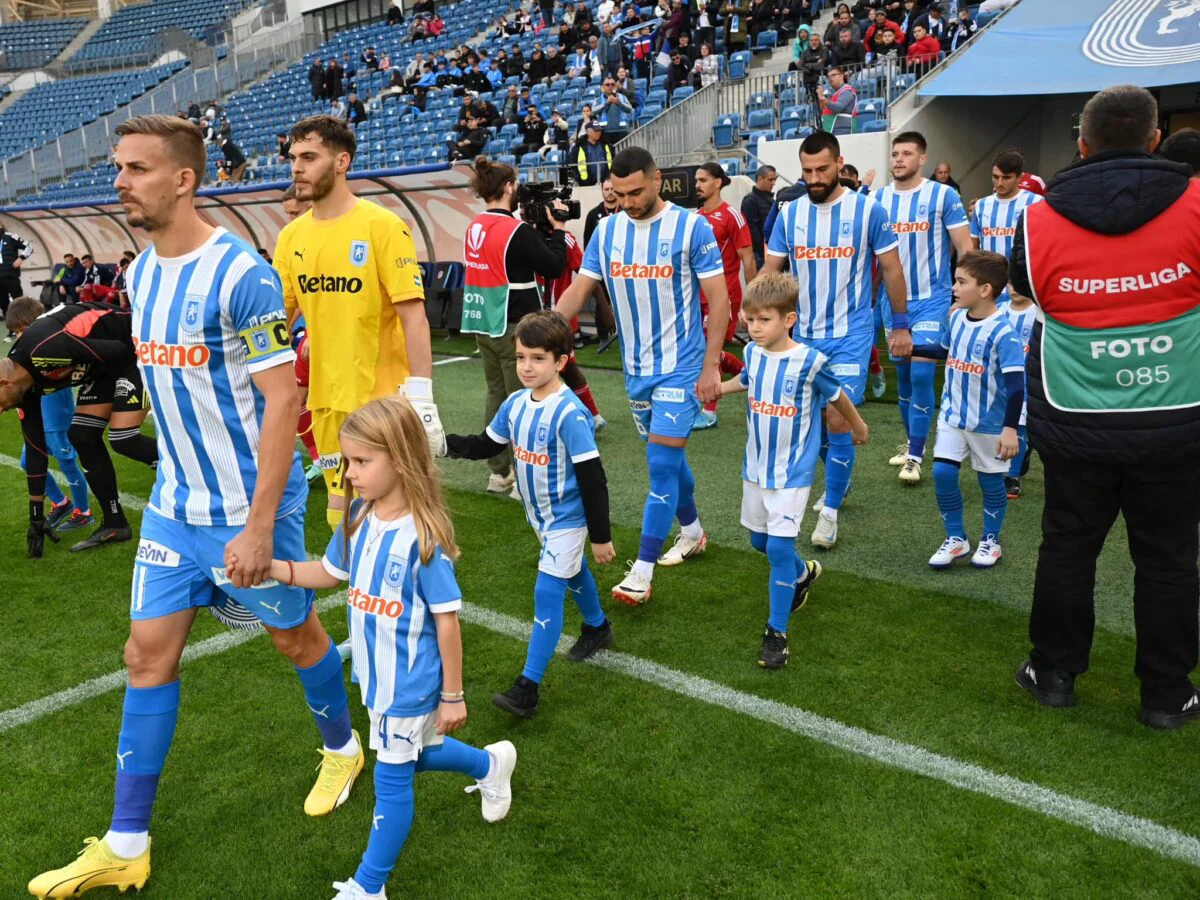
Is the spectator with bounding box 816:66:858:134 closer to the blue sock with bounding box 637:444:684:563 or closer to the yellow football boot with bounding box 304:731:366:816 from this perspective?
the blue sock with bounding box 637:444:684:563

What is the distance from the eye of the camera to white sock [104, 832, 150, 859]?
2.82m

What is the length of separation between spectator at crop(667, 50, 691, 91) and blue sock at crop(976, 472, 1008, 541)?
1374 centimetres

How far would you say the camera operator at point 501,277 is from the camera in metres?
6.48

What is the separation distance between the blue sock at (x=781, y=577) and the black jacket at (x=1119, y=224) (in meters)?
1.09

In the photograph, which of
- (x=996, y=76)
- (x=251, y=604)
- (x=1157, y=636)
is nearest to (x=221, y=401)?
(x=251, y=604)

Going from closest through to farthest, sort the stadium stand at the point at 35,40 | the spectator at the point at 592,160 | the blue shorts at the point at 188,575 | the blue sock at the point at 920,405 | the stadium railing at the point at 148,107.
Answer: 1. the blue shorts at the point at 188,575
2. the blue sock at the point at 920,405
3. the spectator at the point at 592,160
4. the stadium railing at the point at 148,107
5. the stadium stand at the point at 35,40

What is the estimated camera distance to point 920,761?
3301mm

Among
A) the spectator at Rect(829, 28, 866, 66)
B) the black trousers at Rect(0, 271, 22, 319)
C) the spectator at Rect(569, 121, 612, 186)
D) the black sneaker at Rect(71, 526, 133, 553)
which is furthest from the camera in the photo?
the black trousers at Rect(0, 271, 22, 319)

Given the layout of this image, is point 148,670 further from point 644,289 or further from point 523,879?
point 644,289

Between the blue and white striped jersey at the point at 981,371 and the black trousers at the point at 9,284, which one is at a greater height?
the blue and white striped jersey at the point at 981,371

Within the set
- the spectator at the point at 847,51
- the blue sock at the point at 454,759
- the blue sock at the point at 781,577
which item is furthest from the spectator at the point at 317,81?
the blue sock at the point at 454,759

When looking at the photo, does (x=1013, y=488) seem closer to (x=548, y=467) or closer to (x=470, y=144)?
(x=548, y=467)

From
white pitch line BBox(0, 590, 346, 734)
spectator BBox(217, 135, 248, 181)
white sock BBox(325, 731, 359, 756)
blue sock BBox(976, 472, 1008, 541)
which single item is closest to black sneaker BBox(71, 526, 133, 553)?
white pitch line BBox(0, 590, 346, 734)

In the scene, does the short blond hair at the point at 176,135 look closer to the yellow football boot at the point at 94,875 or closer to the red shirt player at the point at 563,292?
the yellow football boot at the point at 94,875
